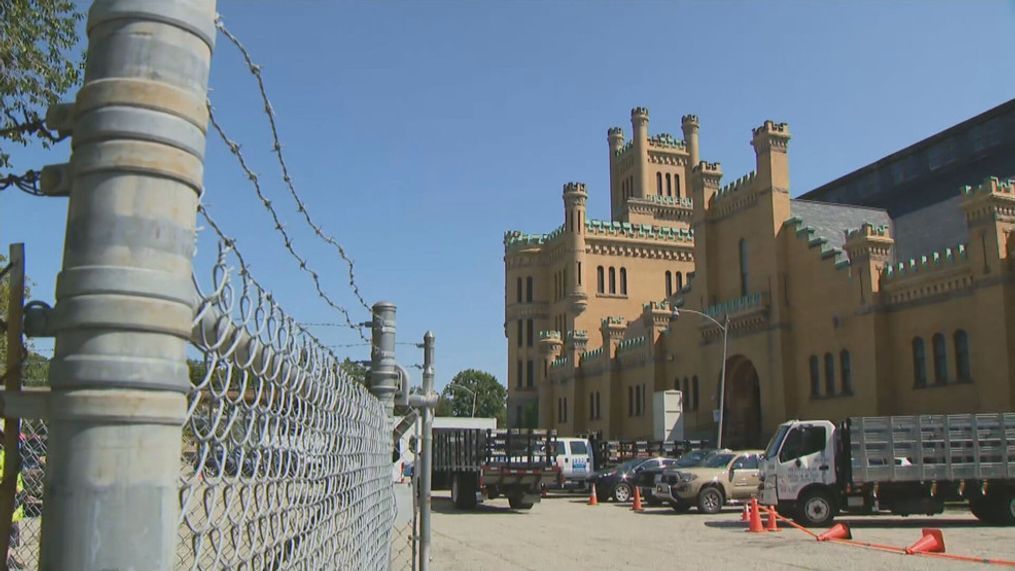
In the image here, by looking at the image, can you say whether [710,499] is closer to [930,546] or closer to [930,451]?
[930,451]

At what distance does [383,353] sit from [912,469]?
17.9m

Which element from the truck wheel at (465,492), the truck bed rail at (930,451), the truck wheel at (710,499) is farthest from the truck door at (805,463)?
the truck wheel at (465,492)

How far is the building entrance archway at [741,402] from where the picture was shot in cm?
4759

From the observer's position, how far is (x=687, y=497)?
27.0 m

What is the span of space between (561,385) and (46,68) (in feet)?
199

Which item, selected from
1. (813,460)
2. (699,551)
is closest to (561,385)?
(813,460)

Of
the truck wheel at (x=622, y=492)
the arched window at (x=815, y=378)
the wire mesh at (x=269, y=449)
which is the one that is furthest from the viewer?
the arched window at (x=815, y=378)

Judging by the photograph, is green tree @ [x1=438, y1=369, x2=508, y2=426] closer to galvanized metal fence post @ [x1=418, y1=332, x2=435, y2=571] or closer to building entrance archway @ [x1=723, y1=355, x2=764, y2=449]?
building entrance archway @ [x1=723, y1=355, x2=764, y2=449]

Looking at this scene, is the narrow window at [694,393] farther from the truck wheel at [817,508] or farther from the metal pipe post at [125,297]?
the metal pipe post at [125,297]

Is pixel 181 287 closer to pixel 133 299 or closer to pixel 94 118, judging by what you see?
pixel 133 299

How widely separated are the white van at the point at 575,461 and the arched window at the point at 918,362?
13.1 meters

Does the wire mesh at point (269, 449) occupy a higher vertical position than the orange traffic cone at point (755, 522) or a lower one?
higher

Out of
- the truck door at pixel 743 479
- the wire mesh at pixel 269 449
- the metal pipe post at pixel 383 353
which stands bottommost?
the truck door at pixel 743 479

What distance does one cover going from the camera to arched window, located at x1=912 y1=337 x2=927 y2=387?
36.2 meters
